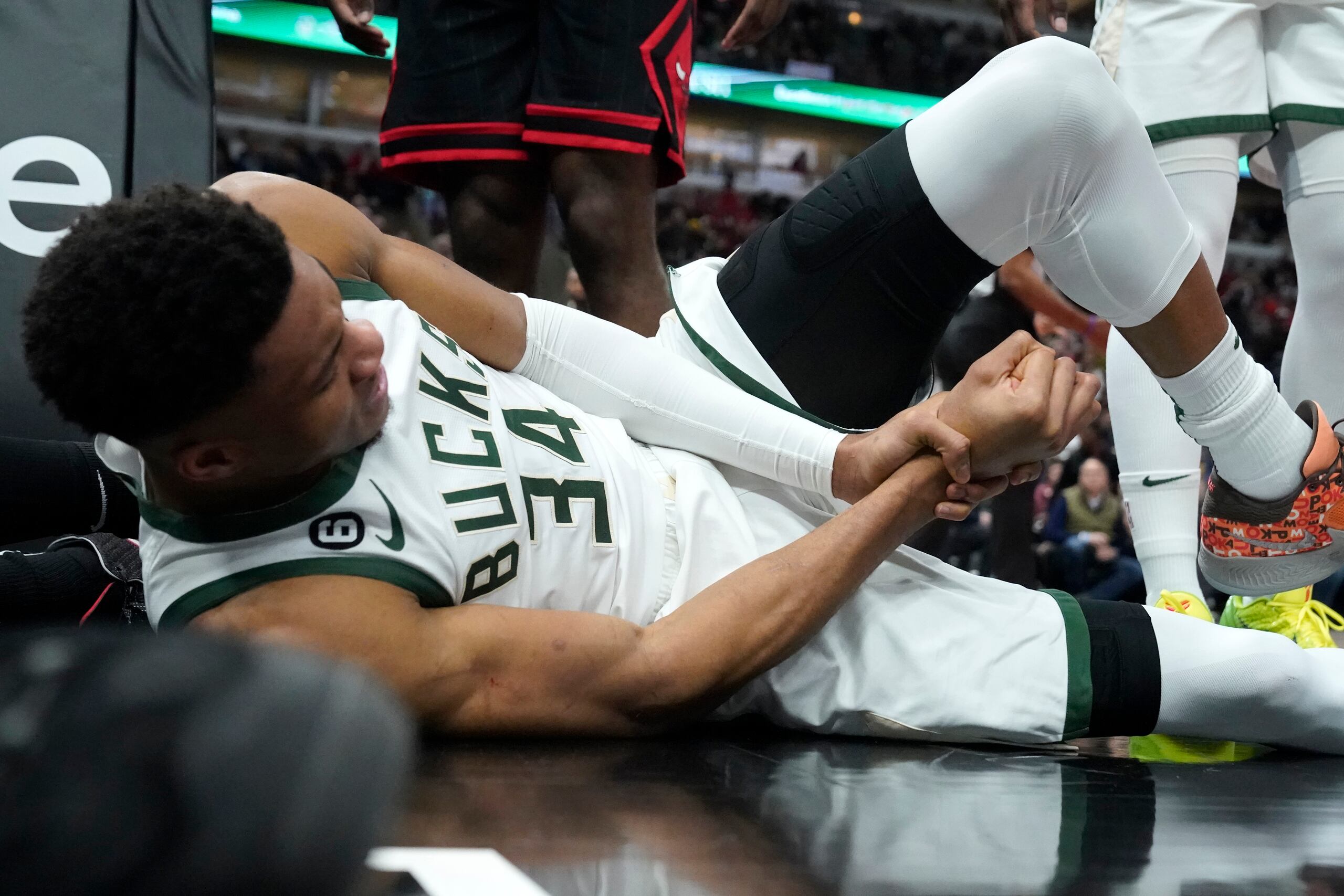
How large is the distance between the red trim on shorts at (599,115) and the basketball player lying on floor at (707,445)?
1.31ft

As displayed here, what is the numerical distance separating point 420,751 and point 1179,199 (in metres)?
1.29

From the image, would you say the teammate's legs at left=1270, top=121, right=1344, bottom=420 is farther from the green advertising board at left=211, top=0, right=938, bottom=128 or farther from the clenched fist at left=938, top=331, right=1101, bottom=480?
the green advertising board at left=211, top=0, right=938, bottom=128

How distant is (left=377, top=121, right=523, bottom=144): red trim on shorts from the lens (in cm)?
181

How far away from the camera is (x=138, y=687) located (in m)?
0.32

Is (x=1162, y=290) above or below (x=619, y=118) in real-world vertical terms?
below

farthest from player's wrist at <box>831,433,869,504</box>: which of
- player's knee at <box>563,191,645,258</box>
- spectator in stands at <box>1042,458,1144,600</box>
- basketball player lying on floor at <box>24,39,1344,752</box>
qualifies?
spectator in stands at <box>1042,458,1144,600</box>

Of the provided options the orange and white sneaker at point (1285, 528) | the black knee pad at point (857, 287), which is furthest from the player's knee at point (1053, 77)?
the orange and white sneaker at point (1285, 528)

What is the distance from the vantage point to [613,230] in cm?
177

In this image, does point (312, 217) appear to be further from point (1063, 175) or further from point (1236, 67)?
point (1236, 67)

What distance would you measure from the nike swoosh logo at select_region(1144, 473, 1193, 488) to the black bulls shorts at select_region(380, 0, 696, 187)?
2.67 ft

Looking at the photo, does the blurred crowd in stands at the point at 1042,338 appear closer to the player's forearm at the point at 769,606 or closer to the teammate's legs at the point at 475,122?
the teammate's legs at the point at 475,122

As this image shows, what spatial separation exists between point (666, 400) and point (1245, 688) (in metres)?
0.60

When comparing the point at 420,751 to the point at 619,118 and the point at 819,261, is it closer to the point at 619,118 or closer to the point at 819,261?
the point at 819,261

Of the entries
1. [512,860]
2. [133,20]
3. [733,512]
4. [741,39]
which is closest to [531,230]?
[741,39]
